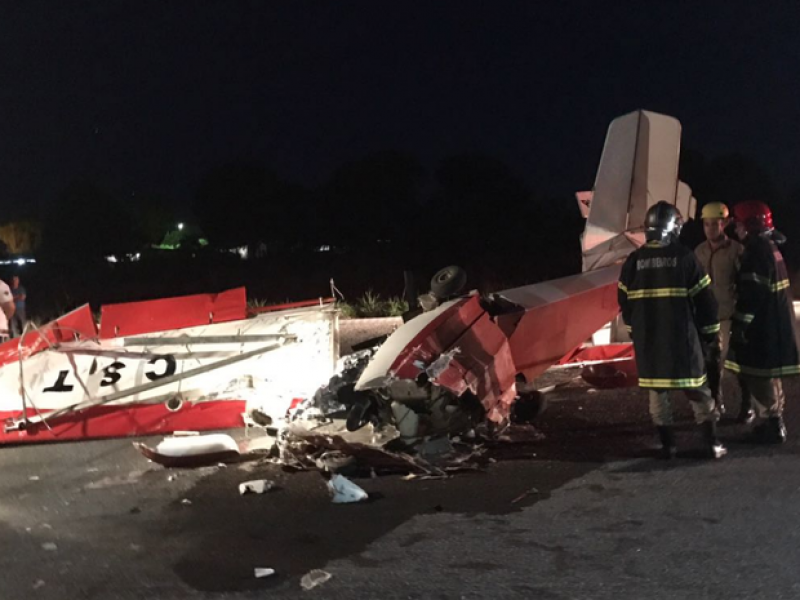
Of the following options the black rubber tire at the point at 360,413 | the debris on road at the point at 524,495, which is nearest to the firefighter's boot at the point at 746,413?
the debris on road at the point at 524,495

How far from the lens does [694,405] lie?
551cm

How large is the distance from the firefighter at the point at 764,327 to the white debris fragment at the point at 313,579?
3.76 metres

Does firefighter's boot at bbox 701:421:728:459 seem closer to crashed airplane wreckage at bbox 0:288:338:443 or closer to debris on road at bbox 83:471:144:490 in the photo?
crashed airplane wreckage at bbox 0:288:338:443

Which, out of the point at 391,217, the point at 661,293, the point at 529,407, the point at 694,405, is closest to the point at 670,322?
the point at 661,293

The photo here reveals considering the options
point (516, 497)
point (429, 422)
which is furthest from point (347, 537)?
point (429, 422)

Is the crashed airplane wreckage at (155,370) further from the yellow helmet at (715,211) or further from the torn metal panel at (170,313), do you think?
the yellow helmet at (715,211)

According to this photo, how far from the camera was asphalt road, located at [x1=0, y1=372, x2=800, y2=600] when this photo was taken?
3.81 metres

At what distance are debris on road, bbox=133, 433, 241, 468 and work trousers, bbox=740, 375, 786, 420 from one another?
13.5ft

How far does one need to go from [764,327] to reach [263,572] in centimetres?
421

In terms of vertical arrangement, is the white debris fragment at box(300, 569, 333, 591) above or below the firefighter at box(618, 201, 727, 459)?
below

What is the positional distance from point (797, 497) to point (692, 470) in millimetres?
733

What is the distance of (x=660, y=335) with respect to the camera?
5.46 meters

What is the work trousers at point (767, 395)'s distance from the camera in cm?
588

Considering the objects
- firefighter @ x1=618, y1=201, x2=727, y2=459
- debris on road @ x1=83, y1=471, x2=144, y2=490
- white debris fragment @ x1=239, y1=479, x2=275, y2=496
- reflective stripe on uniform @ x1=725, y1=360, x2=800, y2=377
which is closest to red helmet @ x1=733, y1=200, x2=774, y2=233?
firefighter @ x1=618, y1=201, x2=727, y2=459
